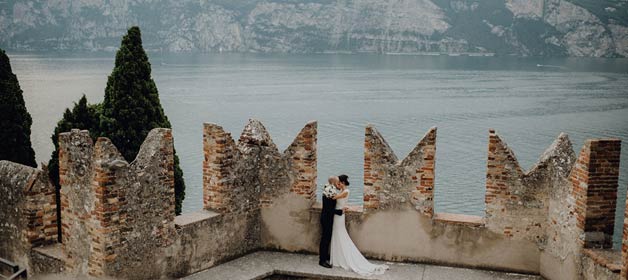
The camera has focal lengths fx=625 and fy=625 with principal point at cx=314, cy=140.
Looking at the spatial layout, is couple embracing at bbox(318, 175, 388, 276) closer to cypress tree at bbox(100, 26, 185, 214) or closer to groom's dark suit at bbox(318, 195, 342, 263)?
groom's dark suit at bbox(318, 195, 342, 263)

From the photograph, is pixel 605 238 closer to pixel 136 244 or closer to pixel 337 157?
pixel 136 244

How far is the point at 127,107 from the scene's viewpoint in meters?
17.0

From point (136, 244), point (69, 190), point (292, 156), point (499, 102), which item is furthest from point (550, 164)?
point (499, 102)

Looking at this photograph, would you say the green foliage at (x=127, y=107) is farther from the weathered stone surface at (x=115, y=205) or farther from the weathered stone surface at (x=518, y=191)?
the weathered stone surface at (x=518, y=191)

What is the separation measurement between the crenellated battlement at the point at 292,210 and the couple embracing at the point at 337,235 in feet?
1.18

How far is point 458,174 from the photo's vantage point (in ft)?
135

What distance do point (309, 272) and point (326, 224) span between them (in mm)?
874


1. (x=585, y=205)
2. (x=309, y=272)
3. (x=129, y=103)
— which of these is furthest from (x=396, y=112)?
(x=585, y=205)

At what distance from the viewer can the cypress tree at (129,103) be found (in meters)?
17.0

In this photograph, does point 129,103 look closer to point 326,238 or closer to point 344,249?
point 326,238

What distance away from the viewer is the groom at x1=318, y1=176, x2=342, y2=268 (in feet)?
34.7

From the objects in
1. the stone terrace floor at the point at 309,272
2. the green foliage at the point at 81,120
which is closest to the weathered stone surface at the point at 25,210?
the stone terrace floor at the point at 309,272

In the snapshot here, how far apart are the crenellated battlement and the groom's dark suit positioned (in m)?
0.40

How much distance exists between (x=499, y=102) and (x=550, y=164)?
242 ft
